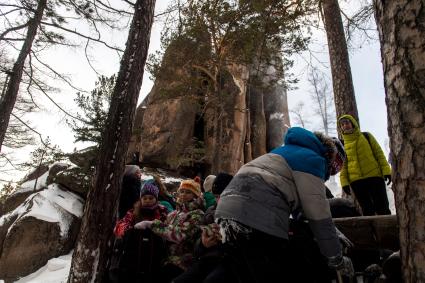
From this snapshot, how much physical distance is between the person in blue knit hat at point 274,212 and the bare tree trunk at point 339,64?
4241mm

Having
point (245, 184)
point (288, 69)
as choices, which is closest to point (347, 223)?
point (245, 184)

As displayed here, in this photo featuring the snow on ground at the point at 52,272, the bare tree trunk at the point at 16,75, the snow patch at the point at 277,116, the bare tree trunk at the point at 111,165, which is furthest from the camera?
the snow patch at the point at 277,116

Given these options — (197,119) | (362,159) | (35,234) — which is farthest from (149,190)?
(197,119)

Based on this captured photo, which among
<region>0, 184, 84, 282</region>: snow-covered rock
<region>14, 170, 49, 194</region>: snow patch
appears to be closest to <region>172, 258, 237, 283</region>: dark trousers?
<region>0, 184, 84, 282</region>: snow-covered rock

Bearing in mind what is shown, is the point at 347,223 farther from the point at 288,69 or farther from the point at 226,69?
the point at 226,69

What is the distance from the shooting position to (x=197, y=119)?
17.6 m

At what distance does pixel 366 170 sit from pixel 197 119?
13910 millimetres

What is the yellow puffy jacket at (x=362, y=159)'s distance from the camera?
13.2ft

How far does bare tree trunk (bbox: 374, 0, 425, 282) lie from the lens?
1169 mm

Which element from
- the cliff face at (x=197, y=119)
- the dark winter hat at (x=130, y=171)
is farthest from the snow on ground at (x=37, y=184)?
the dark winter hat at (x=130, y=171)

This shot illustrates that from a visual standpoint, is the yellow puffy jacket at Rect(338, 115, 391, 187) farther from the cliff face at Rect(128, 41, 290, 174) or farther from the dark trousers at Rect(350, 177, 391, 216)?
the cliff face at Rect(128, 41, 290, 174)

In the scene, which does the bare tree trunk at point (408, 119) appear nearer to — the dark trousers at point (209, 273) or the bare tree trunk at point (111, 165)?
the dark trousers at point (209, 273)

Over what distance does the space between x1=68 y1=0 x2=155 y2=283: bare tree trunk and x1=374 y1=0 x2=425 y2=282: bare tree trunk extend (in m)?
3.83

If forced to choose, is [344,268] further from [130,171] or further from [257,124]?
[257,124]
